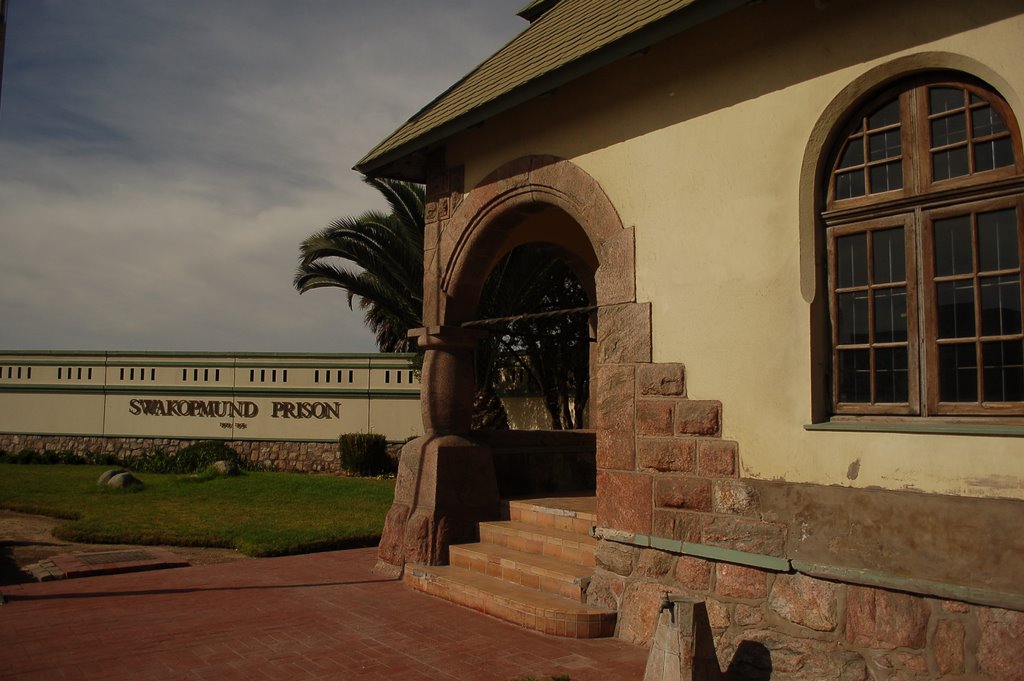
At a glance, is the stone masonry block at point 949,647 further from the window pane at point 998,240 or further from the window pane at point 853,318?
the window pane at point 998,240

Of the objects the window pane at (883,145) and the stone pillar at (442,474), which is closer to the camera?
the window pane at (883,145)

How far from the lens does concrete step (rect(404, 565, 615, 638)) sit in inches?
236

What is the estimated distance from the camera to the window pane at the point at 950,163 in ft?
15.0

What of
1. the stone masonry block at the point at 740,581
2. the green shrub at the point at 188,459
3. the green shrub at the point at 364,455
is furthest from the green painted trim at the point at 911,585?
the green shrub at the point at 188,459

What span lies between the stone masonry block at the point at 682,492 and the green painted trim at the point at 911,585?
2.61ft

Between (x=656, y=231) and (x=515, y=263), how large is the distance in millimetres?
8894

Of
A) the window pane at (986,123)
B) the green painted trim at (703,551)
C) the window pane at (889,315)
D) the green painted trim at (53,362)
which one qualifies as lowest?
the green painted trim at (703,551)

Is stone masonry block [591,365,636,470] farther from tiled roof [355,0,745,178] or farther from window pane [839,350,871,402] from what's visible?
tiled roof [355,0,745,178]

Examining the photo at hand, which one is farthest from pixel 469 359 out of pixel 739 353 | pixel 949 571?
pixel 949 571

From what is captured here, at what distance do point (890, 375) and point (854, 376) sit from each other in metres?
0.22

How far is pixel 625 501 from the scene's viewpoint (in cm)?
615

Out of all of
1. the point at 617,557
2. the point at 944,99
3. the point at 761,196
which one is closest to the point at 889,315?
the point at 761,196

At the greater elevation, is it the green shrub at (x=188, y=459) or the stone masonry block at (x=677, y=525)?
the stone masonry block at (x=677, y=525)

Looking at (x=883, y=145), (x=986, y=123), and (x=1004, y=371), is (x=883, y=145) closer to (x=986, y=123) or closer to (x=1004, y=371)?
(x=986, y=123)
